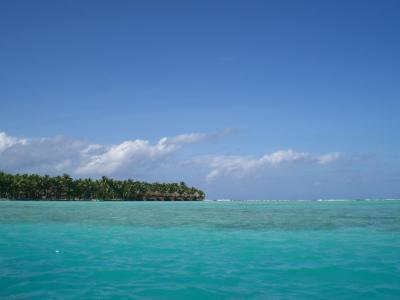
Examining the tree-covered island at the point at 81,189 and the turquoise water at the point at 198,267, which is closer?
the turquoise water at the point at 198,267

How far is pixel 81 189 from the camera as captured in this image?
12900cm

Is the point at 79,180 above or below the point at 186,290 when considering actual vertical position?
above

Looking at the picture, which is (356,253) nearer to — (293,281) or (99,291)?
(293,281)

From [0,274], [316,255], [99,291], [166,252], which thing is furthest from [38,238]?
[316,255]

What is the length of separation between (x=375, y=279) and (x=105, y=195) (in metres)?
131

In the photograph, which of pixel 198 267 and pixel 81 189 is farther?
pixel 81 189

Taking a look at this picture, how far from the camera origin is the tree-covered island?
115m

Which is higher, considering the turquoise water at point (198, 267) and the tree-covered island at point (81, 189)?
the tree-covered island at point (81, 189)

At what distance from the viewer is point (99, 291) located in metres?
11.4

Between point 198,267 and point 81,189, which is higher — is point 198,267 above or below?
below

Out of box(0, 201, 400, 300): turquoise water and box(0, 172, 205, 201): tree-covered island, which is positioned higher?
box(0, 172, 205, 201): tree-covered island

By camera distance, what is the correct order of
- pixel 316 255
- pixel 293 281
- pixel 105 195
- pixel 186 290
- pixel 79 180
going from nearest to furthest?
pixel 186 290, pixel 293 281, pixel 316 255, pixel 79 180, pixel 105 195

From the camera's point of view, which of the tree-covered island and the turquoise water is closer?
the turquoise water

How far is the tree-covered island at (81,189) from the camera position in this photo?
11488cm
